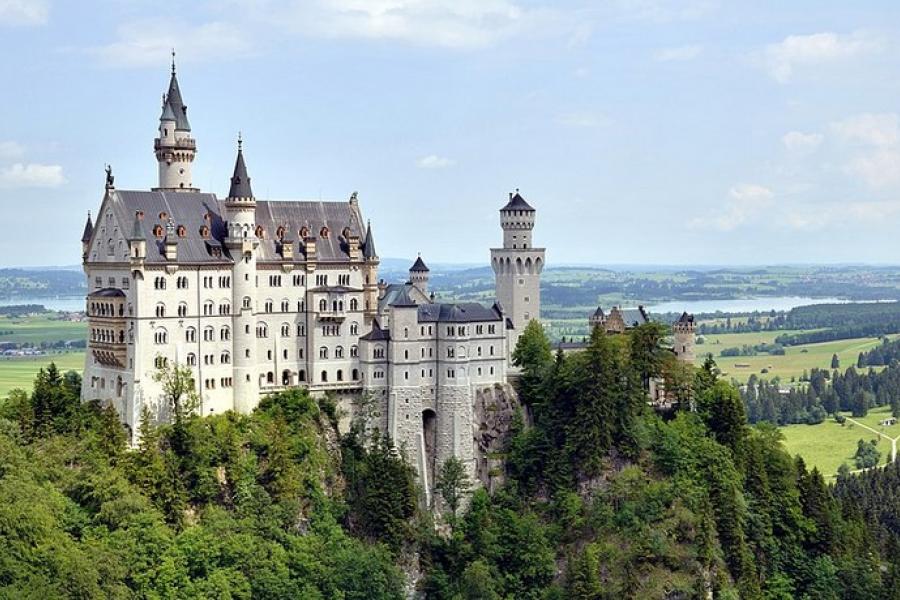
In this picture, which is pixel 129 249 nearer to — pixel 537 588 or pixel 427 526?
pixel 427 526

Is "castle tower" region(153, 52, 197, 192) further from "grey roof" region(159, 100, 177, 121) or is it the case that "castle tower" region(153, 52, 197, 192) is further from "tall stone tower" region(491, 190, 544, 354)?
"tall stone tower" region(491, 190, 544, 354)

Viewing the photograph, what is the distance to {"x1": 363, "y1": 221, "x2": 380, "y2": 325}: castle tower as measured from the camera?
345 feet

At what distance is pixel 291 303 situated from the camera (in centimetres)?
10219

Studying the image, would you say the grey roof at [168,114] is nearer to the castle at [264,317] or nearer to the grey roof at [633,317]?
the castle at [264,317]

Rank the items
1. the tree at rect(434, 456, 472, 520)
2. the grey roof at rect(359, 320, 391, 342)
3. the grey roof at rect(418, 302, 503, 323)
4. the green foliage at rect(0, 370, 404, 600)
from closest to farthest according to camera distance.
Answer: the green foliage at rect(0, 370, 404, 600) < the tree at rect(434, 456, 472, 520) < the grey roof at rect(359, 320, 391, 342) < the grey roof at rect(418, 302, 503, 323)

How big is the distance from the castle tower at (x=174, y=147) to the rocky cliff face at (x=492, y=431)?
27324 mm

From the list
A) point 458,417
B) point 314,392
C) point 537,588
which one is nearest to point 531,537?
point 537,588

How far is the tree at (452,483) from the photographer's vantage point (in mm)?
102312

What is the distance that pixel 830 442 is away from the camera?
182875 millimetres

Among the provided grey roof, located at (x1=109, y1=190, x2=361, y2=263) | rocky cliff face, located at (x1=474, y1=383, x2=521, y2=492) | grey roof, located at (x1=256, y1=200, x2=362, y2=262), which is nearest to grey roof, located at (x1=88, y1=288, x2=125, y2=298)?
grey roof, located at (x1=109, y1=190, x2=361, y2=263)

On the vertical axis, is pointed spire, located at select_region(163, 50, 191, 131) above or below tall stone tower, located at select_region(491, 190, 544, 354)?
above

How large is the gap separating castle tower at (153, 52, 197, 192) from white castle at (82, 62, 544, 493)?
10cm

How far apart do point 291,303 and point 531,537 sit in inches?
968

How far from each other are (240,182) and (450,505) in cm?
2842
